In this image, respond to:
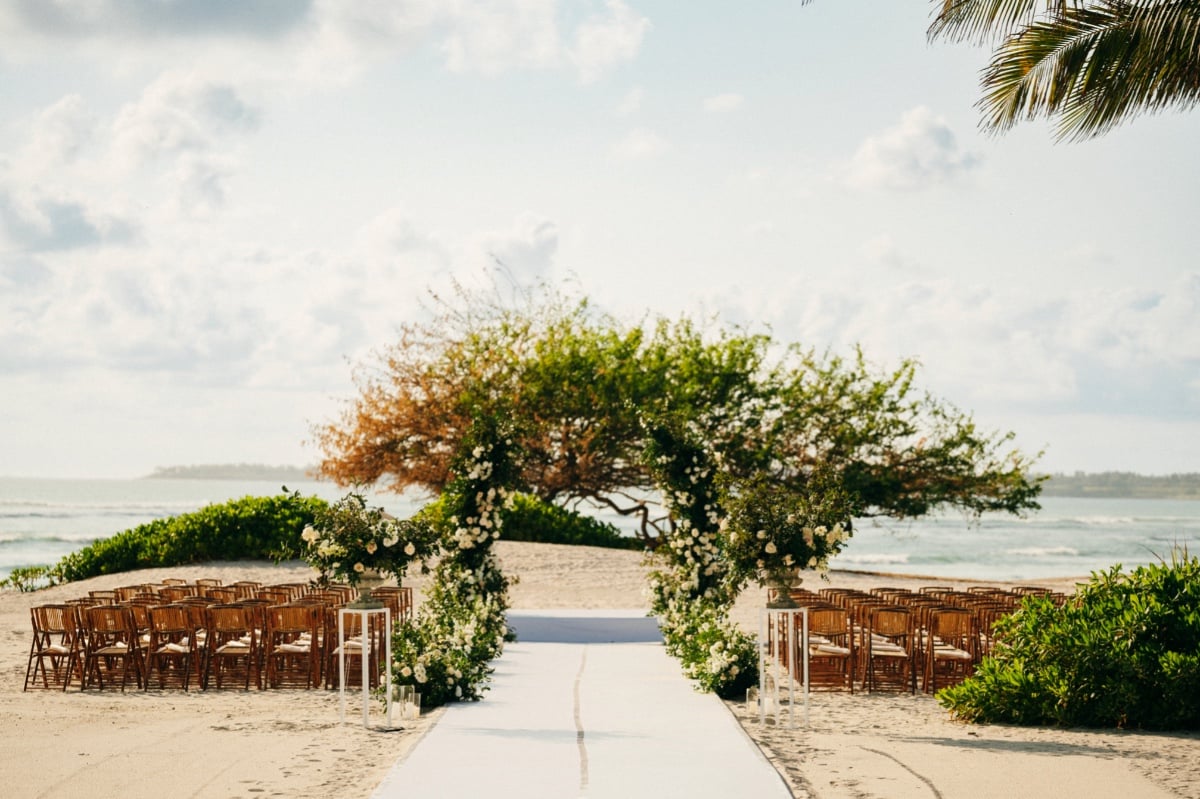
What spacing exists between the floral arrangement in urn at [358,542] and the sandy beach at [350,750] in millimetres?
1261

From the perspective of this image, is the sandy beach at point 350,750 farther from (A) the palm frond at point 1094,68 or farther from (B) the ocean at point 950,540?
(B) the ocean at point 950,540

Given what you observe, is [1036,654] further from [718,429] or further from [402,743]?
[718,429]

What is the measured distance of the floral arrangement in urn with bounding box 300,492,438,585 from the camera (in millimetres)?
9828

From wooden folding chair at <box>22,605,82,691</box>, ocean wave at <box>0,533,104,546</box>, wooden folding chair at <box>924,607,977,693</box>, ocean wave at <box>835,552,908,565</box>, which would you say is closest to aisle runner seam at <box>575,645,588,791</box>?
wooden folding chair at <box>924,607,977,693</box>

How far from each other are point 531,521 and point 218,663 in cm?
1550

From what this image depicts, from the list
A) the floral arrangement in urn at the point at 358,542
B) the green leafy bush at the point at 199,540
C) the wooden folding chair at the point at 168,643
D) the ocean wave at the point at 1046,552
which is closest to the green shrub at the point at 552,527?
the green leafy bush at the point at 199,540

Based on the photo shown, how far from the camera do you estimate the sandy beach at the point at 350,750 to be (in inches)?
298

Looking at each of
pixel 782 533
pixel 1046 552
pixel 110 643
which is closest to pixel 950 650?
pixel 782 533

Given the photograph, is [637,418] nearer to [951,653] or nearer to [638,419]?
[638,419]

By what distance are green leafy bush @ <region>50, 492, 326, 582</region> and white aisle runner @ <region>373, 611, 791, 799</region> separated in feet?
36.9

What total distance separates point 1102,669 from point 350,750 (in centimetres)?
606

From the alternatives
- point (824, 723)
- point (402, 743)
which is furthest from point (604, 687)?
point (402, 743)

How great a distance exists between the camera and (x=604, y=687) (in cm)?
1163

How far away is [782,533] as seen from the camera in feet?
32.2
